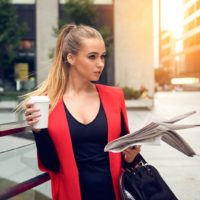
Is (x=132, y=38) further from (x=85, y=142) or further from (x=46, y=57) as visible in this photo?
(x=85, y=142)

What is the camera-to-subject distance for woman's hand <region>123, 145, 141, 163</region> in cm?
201

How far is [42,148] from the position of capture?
2.07 m

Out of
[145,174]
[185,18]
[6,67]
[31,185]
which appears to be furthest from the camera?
[185,18]

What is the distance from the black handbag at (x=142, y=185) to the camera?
1.93 m

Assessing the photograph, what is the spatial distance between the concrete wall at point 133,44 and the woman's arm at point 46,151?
92.2ft

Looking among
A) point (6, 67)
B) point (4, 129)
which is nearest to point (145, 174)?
point (4, 129)

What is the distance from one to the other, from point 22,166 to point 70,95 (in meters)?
1.33

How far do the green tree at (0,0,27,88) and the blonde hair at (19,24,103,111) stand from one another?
2522 cm

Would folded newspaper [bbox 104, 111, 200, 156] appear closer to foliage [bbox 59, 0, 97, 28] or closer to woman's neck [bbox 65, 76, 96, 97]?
woman's neck [bbox 65, 76, 96, 97]

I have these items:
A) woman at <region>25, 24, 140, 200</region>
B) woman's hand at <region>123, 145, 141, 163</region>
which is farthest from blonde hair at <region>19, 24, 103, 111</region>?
woman's hand at <region>123, 145, 141, 163</region>

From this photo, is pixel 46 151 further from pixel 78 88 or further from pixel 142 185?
pixel 142 185

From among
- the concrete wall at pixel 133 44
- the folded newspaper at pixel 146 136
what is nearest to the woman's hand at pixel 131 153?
the folded newspaper at pixel 146 136

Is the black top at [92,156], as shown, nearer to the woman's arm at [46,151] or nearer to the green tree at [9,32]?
the woman's arm at [46,151]

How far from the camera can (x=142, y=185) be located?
6.39 feet
